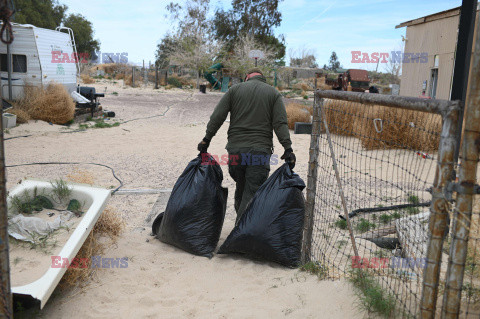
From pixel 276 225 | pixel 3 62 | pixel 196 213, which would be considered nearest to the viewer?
pixel 276 225

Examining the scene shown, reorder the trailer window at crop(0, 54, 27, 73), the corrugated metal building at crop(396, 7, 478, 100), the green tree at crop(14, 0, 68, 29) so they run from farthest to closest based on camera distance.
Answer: the green tree at crop(14, 0, 68, 29)
the corrugated metal building at crop(396, 7, 478, 100)
the trailer window at crop(0, 54, 27, 73)

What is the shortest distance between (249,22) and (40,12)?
22.0 metres

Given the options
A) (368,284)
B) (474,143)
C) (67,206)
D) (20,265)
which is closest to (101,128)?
(67,206)

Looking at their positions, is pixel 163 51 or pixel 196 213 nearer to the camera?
pixel 196 213

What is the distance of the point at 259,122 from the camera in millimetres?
4102

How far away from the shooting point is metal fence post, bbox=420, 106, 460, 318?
1970 millimetres

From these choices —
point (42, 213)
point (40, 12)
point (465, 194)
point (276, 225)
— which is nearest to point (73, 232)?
point (42, 213)

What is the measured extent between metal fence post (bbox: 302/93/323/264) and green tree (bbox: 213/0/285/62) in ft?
153

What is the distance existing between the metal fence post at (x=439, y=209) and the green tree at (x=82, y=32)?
44.8 metres

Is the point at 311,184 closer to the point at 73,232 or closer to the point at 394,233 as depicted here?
the point at 394,233

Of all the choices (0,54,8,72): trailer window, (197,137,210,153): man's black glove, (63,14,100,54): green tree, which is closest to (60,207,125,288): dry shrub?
(197,137,210,153): man's black glove

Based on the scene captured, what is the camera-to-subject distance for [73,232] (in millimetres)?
3303

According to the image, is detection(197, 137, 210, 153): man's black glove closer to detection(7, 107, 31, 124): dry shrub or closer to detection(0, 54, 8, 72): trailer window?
detection(7, 107, 31, 124): dry shrub

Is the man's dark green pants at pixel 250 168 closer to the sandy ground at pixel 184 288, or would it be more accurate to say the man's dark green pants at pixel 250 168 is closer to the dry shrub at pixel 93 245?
the sandy ground at pixel 184 288
